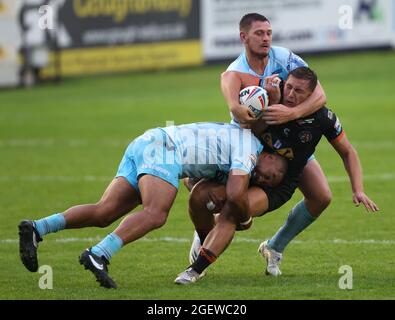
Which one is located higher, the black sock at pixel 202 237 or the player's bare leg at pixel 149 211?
the player's bare leg at pixel 149 211

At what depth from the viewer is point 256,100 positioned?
9117 millimetres

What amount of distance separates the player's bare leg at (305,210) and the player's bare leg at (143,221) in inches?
53.0

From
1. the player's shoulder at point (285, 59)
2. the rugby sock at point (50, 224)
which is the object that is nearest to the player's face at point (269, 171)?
the player's shoulder at point (285, 59)

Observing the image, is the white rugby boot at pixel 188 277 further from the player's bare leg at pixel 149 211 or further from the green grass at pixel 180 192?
the player's bare leg at pixel 149 211

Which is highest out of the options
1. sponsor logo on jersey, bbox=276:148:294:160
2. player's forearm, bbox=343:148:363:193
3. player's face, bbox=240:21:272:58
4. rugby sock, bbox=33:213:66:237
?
player's face, bbox=240:21:272:58

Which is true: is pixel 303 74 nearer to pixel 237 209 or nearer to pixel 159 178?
pixel 237 209

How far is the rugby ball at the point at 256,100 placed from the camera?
9117mm

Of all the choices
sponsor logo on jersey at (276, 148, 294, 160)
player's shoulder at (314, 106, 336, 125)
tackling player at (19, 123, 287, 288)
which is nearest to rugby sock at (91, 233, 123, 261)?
tackling player at (19, 123, 287, 288)

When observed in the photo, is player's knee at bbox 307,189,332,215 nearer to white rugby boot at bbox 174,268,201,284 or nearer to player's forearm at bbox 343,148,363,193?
player's forearm at bbox 343,148,363,193

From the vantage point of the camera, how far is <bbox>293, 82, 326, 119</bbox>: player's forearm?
924 centimetres

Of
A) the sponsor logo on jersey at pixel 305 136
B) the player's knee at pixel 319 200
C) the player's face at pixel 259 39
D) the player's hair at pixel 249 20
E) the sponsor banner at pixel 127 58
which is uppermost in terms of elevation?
the player's hair at pixel 249 20

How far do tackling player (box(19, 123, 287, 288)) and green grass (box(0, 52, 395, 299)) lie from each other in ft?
1.51

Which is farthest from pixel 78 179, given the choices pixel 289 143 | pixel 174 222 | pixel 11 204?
pixel 289 143
